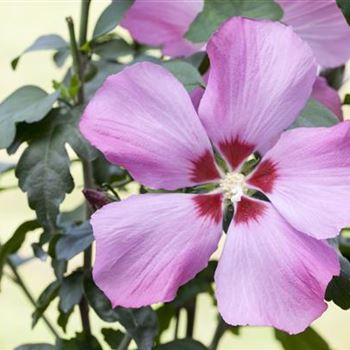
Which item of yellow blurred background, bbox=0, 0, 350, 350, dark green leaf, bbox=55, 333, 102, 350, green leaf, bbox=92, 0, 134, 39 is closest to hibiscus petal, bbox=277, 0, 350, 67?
green leaf, bbox=92, 0, 134, 39

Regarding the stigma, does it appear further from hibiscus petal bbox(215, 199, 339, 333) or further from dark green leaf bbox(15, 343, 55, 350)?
dark green leaf bbox(15, 343, 55, 350)

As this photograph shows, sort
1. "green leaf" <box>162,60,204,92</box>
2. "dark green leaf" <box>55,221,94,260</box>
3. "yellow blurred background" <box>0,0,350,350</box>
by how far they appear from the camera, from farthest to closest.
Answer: "yellow blurred background" <box>0,0,350,350</box> → "dark green leaf" <box>55,221,94,260</box> → "green leaf" <box>162,60,204,92</box>

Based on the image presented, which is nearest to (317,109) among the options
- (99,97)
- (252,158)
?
(252,158)

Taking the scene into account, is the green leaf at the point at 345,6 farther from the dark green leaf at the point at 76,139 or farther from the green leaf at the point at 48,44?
the green leaf at the point at 48,44

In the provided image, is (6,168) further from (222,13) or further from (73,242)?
(222,13)

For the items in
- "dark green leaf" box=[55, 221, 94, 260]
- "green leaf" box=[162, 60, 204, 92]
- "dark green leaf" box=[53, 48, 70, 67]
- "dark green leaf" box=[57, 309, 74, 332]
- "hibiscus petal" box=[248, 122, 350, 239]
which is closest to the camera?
"hibiscus petal" box=[248, 122, 350, 239]
